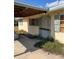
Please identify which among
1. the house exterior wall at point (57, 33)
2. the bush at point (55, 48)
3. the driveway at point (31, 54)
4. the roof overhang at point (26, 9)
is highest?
the roof overhang at point (26, 9)

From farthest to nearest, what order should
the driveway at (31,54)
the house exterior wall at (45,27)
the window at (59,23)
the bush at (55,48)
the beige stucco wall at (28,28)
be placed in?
1. the beige stucco wall at (28,28)
2. the house exterior wall at (45,27)
3. the window at (59,23)
4. the bush at (55,48)
5. the driveway at (31,54)

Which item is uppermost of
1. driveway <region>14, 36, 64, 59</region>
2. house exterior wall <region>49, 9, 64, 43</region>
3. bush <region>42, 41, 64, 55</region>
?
house exterior wall <region>49, 9, 64, 43</region>

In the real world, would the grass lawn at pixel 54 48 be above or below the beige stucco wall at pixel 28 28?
below

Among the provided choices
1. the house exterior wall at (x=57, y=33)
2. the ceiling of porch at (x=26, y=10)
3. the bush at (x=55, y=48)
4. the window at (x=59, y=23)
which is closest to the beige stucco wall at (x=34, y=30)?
the ceiling of porch at (x=26, y=10)

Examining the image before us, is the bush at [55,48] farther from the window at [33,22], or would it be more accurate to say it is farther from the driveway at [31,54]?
the window at [33,22]

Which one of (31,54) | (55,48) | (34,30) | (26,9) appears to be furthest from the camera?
(34,30)

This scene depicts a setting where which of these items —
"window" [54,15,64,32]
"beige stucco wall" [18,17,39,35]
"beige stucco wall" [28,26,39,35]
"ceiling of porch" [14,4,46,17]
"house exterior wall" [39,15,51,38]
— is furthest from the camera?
"beige stucco wall" [18,17,39,35]

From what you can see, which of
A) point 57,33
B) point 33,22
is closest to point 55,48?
point 57,33

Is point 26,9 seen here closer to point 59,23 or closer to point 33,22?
point 59,23

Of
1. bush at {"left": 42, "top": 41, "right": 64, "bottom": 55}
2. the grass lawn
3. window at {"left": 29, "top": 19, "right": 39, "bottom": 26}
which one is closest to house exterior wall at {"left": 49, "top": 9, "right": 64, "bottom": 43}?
the grass lawn

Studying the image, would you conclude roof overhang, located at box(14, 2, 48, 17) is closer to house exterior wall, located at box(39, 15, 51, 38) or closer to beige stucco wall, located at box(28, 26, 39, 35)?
house exterior wall, located at box(39, 15, 51, 38)
